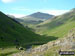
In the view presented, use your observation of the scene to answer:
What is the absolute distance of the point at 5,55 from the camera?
14262 cm

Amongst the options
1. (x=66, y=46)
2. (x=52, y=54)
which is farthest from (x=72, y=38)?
(x=52, y=54)

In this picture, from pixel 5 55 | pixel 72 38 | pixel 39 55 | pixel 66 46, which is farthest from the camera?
pixel 5 55

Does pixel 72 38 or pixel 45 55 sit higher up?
pixel 72 38

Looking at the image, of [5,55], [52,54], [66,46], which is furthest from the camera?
[5,55]

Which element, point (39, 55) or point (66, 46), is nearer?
point (39, 55)

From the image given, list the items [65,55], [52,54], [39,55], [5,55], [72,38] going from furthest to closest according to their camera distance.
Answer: [5,55] < [72,38] < [39,55] < [52,54] < [65,55]

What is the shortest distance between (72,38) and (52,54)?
30.9 m

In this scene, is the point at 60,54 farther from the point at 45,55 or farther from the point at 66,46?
the point at 66,46

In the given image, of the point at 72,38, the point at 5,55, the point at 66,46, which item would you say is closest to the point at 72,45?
the point at 66,46

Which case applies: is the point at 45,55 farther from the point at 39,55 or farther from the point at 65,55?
the point at 65,55

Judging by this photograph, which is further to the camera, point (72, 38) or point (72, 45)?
point (72, 38)

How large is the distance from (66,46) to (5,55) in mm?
A: 57924

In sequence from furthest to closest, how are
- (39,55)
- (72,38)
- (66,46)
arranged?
(72,38), (66,46), (39,55)

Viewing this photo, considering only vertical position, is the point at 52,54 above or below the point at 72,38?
below
